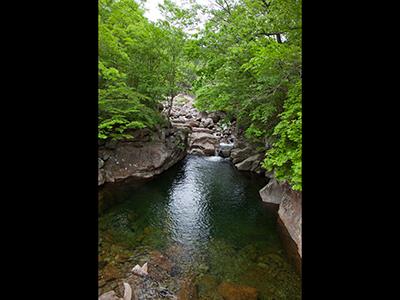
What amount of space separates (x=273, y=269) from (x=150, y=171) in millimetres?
8067

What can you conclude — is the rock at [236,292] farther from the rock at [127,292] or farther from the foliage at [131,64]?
the foliage at [131,64]

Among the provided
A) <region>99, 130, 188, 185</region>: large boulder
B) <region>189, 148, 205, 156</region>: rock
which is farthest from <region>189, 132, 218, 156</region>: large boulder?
<region>99, 130, 188, 185</region>: large boulder

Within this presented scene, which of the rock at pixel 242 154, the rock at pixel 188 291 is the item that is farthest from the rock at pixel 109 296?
the rock at pixel 242 154

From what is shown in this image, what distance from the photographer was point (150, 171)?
12.1m

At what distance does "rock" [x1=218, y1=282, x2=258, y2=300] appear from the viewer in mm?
4688

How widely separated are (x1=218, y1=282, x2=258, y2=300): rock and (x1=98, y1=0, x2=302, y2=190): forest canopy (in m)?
2.60

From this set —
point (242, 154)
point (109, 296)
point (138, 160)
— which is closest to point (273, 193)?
point (242, 154)

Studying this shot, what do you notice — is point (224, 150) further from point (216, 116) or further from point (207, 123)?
point (216, 116)

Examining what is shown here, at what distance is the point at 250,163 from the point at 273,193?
4.12 meters

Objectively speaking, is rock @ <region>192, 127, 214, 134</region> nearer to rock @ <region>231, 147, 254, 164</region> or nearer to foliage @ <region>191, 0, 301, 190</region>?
rock @ <region>231, 147, 254, 164</region>

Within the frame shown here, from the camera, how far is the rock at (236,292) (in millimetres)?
4688
